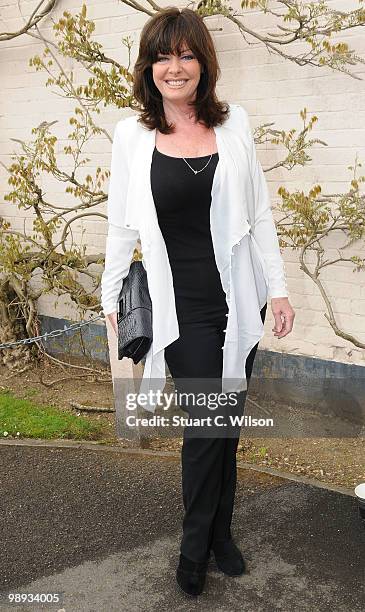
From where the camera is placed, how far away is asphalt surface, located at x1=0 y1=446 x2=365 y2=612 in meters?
3.11

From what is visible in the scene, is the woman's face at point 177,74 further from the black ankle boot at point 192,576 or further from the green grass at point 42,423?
the green grass at point 42,423

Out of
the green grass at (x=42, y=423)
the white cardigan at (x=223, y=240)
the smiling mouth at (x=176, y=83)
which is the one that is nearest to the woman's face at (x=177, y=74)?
the smiling mouth at (x=176, y=83)

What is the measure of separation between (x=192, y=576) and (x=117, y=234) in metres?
1.44

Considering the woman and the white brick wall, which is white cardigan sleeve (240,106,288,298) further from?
the white brick wall

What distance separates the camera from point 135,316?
2943 mm

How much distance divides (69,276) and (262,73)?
2.01 m

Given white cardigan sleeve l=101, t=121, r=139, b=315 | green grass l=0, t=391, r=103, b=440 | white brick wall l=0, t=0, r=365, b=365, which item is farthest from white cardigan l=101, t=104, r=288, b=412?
green grass l=0, t=391, r=103, b=440

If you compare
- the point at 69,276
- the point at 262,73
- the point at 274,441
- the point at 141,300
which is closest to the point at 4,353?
the point at 69,276

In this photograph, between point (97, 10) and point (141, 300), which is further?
point (97, 10)

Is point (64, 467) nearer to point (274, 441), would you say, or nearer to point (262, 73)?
point (274, 441)

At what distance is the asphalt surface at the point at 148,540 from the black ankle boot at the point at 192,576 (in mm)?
40

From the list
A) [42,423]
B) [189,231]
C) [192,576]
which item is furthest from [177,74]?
[42,423]

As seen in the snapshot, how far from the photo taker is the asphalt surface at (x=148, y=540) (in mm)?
3109

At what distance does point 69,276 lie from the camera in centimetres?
557
